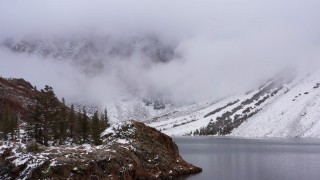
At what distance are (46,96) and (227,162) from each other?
46648mm

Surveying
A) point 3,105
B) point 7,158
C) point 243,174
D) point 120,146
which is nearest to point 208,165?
point 243,174

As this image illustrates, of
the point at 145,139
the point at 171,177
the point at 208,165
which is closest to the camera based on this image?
the point at 171,177

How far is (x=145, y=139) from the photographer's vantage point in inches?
3110

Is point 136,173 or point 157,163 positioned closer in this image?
point 136,173

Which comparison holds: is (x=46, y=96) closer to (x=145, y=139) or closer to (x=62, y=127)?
(x=62, y=127)

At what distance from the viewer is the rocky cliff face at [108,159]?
50.2m

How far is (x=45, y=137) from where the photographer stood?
8488cm

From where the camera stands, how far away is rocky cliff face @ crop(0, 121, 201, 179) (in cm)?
5016

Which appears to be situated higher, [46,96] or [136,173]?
[46,96]

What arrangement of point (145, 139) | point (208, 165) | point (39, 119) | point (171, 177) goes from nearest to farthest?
point (171, 177) → point (145, 139) → point (39, 119) → point (208, 165)

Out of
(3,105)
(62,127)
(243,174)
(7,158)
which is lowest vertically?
(243,174)

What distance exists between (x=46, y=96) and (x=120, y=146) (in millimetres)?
24647

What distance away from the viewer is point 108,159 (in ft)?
195

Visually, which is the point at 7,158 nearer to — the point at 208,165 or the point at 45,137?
the point at 45,137
